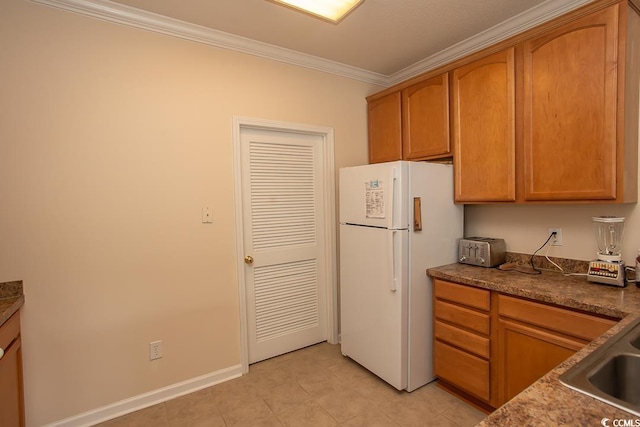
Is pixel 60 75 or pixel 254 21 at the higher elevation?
pixel 254 21

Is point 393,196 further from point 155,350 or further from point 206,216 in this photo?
point 155,350

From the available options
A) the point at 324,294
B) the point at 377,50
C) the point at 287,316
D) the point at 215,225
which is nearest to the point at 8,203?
the point at 215,225

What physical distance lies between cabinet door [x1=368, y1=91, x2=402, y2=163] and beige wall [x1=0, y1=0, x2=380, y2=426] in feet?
3.53

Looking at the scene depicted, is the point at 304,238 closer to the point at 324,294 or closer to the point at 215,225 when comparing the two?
the point at 324,294

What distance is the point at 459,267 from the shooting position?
229 centimetres

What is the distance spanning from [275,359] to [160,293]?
1155 mm

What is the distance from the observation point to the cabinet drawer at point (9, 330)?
58.5 inches

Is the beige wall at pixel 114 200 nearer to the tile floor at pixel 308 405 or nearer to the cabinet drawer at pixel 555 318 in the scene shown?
the tile floor at pixel 308 405

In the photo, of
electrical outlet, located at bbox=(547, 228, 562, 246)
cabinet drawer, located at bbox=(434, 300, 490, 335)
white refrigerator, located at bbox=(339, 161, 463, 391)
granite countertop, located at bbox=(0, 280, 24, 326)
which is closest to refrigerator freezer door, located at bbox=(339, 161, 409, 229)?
white refrigerator, located at bbox=(339, 161, 463, 391)

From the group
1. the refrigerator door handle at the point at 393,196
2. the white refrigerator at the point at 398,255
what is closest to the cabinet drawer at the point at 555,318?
the white refrigerator at the point at 398,255

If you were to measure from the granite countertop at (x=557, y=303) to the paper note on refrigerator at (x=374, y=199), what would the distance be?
22.1 inches

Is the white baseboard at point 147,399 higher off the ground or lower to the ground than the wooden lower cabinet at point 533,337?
lower

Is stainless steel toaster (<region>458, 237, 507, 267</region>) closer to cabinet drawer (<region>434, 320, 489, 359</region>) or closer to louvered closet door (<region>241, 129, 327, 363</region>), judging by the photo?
cabinet drawer (<region>434, 320, 489, 359</region>)

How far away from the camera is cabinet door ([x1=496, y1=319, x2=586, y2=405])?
5.35ft
